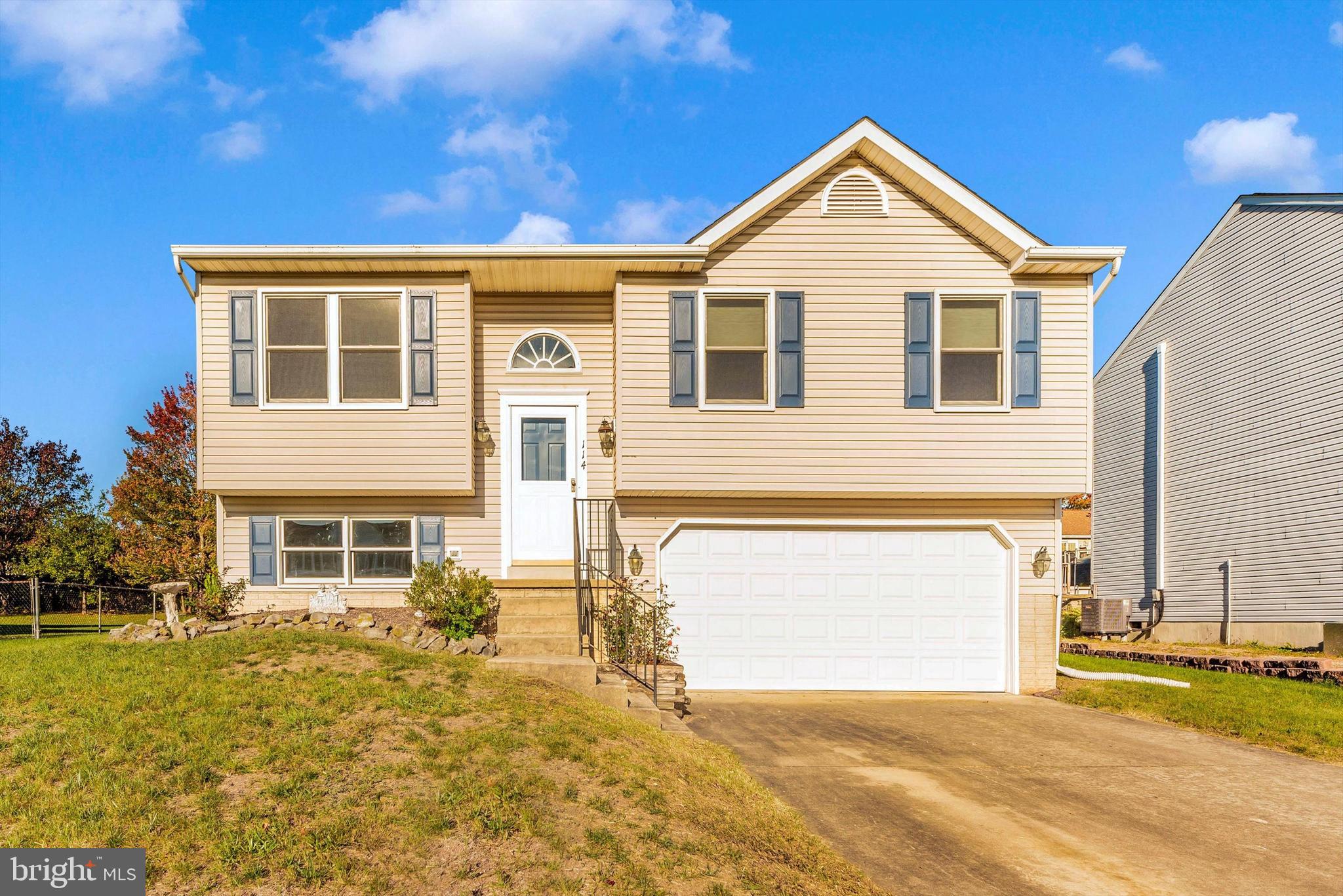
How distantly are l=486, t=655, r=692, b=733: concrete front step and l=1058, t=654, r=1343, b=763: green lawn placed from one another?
5.75 meters

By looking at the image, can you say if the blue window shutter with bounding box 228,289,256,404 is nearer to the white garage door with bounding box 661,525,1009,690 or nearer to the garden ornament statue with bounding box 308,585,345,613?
the garden ornament statue with bounding box 308,585,345,613

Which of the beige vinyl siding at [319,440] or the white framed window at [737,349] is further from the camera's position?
the white framed window at [737,349]

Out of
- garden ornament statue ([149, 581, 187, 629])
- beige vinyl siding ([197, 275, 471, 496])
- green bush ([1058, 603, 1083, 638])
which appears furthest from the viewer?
green bush ([1058, 603, 1083, 638])

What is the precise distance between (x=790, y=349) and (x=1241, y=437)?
1208cm

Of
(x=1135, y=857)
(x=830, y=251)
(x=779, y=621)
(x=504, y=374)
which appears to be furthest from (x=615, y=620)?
(x=1135, y=857)

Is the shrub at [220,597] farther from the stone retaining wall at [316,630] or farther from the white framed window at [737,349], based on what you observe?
the white framed window at [737,349]

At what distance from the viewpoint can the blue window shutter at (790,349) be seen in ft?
38.5

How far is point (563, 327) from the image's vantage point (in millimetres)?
12539

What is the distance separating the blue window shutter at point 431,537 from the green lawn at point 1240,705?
27.7 ft

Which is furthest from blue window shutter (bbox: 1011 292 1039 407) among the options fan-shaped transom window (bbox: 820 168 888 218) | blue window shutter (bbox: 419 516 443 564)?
blue window shutter (bbox: 419 516 443 564)

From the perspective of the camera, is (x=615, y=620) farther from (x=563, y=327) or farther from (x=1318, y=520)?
(x=1318, y=520)

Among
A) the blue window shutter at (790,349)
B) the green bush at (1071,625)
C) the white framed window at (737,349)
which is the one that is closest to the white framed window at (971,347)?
the blue window shutter at (790,349)

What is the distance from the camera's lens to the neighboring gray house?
16.2m

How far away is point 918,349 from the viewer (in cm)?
1188
